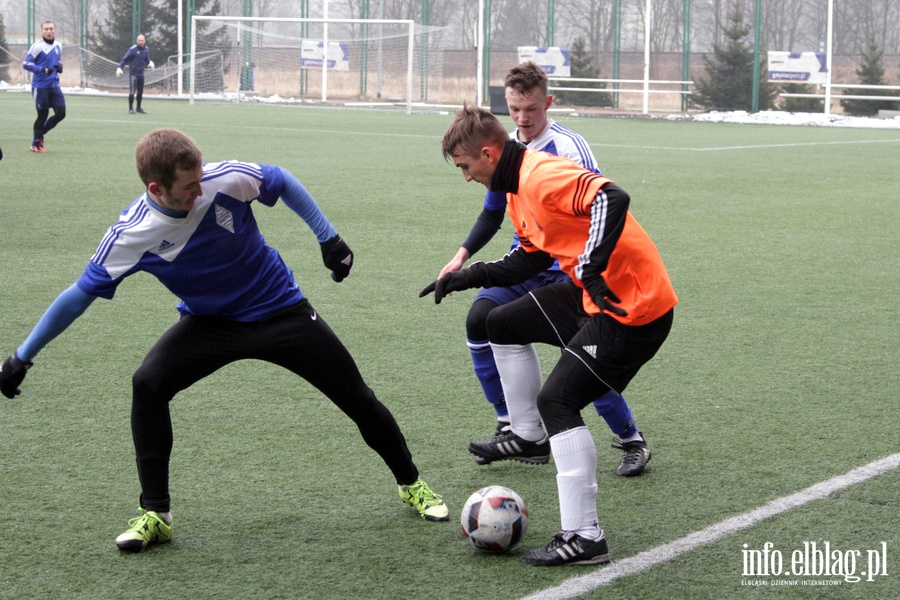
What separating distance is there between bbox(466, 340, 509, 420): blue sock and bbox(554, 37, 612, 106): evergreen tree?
3567 centimetres

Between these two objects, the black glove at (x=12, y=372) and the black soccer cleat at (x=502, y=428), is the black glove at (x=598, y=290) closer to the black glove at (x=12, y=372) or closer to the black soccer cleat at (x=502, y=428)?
Answer: the black soccer cleat at (x=502, y=428)

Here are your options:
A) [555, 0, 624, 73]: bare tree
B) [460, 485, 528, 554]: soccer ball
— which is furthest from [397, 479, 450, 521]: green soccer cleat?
[555, 0, 624, 73]: bare tree

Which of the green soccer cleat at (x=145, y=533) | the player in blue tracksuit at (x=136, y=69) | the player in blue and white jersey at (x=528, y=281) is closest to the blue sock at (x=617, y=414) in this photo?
the player in blue and white jersey at (x=528, y=281)

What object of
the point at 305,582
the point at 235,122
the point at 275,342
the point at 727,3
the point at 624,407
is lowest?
the point at 305,582

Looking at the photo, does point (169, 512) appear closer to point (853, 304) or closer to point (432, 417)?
point (432, 417)

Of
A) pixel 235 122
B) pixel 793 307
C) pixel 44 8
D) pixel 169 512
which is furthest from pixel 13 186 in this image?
pixel 44 8

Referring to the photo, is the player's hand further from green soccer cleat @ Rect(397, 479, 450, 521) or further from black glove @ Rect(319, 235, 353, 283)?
green soccer cleat @ Rect(397, 479, 450, 521)

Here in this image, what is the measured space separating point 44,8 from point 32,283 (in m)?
74.0

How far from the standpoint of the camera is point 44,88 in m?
17.9

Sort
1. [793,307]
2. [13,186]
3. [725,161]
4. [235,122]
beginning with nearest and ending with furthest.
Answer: [793,307] → [13,186] → [725,161] → [235,122]

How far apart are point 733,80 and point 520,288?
34.9 m

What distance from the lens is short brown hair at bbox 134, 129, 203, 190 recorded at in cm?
356

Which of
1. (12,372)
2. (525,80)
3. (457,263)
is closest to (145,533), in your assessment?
(12,372)

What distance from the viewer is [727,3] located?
59125mm
